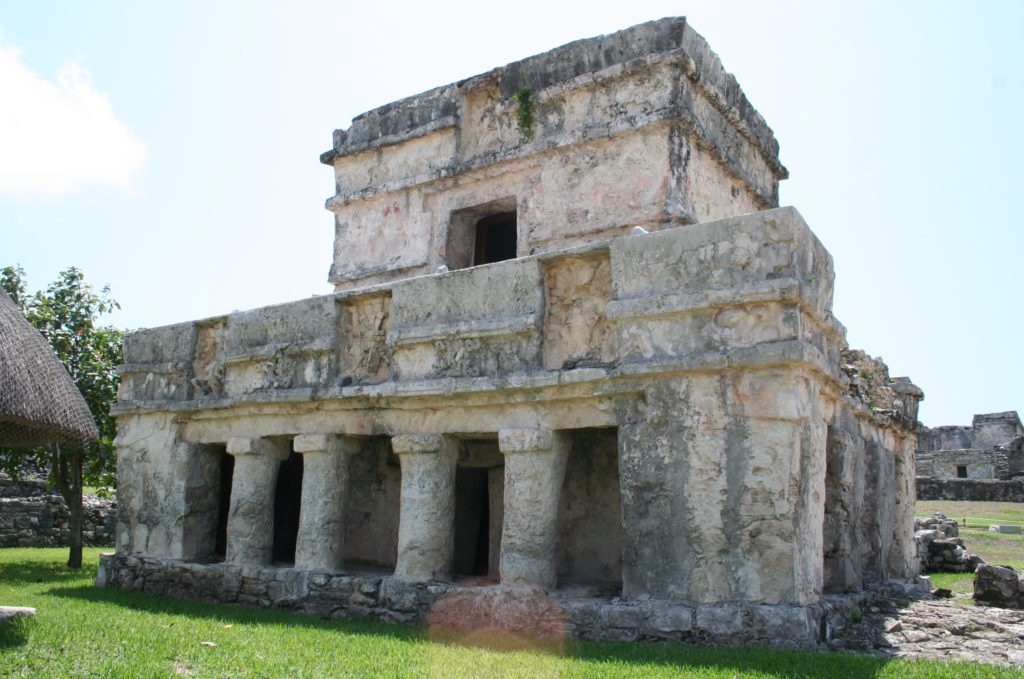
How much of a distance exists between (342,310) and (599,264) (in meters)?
2.74

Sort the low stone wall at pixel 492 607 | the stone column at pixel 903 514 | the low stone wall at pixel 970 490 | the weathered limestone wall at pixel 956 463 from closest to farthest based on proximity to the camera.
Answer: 1. the low stone wall at pixel 492 607
2. the stone column at pixel 903 514
3. the low stone wall at pixel 970 490
4. the weathered limestone wall at pixel 956 463

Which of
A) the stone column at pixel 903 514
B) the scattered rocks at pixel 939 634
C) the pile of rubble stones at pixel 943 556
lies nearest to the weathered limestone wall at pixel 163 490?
the scattered rocks at pixel 939 634

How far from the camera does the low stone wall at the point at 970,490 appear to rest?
25.0m

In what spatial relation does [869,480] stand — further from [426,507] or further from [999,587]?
[426,507]

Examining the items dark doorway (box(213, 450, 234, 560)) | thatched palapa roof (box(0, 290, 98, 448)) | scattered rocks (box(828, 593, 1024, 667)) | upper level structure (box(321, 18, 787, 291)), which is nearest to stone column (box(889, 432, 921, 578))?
scattered rocks (box(828, 593, 1024, 667))

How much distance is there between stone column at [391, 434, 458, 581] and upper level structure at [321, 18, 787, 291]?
114 inches

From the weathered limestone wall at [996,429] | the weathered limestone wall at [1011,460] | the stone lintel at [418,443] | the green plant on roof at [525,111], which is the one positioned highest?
the green plant on roof at [525,111]

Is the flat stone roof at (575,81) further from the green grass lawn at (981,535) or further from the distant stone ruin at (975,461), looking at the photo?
the distant stone ruin at (975,461)

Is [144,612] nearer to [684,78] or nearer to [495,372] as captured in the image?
[495,372]

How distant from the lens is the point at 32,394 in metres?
6.29

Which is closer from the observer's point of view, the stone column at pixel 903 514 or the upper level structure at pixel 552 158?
the upper level structure at pixel 552 158

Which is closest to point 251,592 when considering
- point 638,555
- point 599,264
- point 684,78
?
point 638,555

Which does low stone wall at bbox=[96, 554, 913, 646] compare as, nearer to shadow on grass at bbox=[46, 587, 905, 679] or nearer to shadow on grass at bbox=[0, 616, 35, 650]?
shadow on grass at bbox=[46, 587, 905, 679]

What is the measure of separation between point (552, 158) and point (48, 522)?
41.0ft
